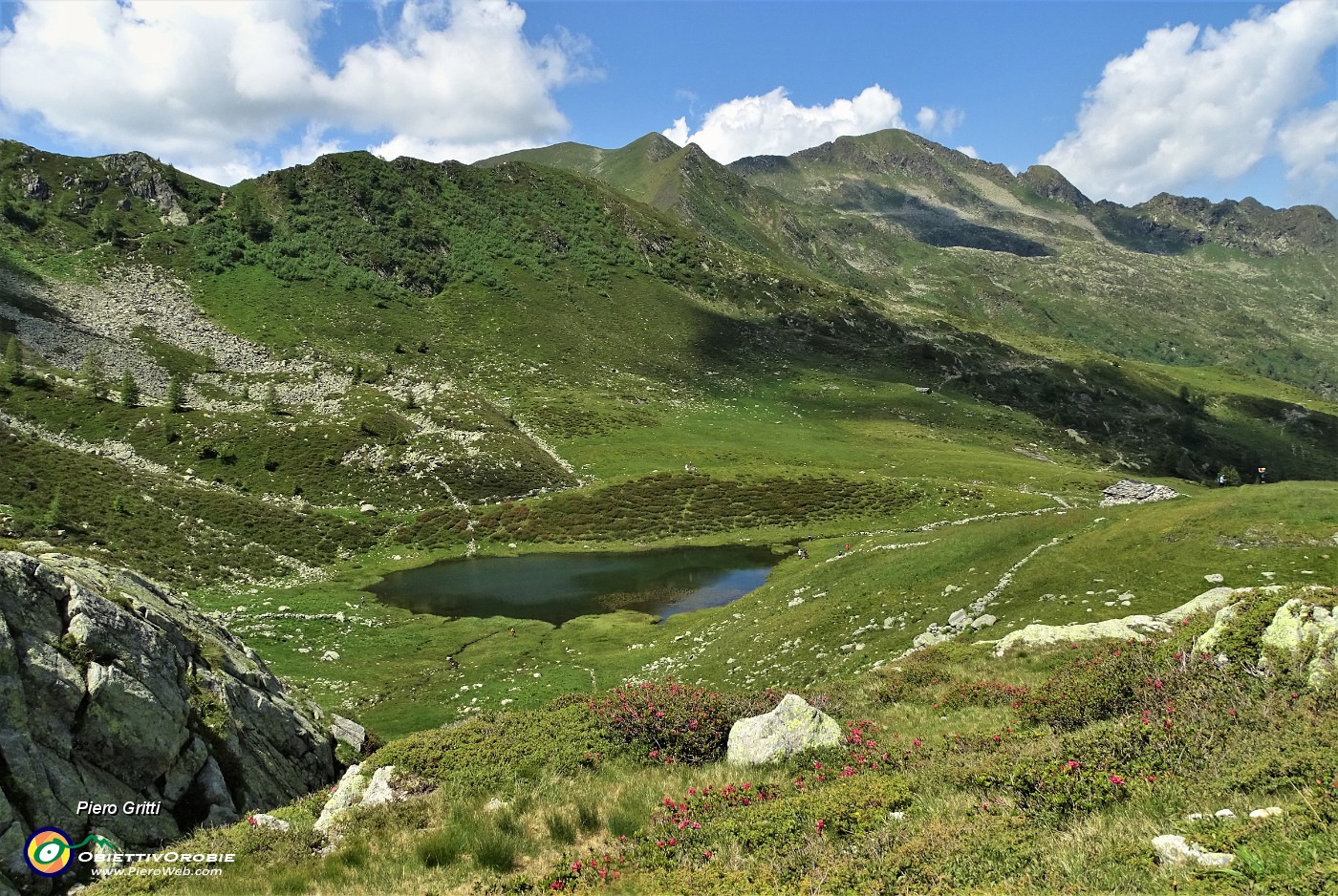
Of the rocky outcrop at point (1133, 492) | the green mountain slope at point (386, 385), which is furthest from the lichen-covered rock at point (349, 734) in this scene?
the rocky outcrop at point (1133, 492)

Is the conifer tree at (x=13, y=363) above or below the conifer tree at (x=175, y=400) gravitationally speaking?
above

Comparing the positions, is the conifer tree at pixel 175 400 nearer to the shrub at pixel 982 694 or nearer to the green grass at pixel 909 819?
the green grass at pixel 909 819

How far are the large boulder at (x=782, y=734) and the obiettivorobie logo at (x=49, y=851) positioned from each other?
1390 centimetres

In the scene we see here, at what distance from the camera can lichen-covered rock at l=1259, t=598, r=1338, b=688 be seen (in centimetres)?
1302

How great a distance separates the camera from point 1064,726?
51.3ft

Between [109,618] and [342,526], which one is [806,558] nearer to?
[342,526]

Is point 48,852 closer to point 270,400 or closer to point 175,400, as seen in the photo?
point 175,400

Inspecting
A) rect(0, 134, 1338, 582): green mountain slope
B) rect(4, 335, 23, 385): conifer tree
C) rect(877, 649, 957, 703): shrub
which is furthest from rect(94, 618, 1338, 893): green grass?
rect(4, 335, 23, 385): conifer tree

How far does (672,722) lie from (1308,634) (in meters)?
14.6

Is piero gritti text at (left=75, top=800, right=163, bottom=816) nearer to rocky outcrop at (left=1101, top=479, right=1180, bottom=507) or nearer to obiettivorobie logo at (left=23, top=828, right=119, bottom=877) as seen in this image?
obiettivorobie logo at (left=23, top=828, right=119, bottom=877)

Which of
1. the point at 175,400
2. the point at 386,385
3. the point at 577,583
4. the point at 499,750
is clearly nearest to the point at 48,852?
the point at 499,750

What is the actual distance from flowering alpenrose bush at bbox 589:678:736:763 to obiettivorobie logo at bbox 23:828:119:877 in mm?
11240

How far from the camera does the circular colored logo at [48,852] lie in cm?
1214

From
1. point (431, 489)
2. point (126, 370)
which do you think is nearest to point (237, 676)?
point (431, 489)
